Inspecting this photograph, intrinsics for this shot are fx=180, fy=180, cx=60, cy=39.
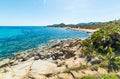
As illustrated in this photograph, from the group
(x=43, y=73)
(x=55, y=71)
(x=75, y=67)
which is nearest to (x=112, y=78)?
(x=75, y=67)

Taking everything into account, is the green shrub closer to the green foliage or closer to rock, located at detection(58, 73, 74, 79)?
the green foliage

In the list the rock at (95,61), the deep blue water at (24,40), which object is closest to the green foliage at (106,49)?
the rock at (95,61)

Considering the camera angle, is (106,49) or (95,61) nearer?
(95,61)

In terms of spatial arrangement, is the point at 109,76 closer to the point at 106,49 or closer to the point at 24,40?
the point at 106,49

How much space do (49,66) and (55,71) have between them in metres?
→ 2.35

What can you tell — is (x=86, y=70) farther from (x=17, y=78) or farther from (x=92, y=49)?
(x=17, y=78)

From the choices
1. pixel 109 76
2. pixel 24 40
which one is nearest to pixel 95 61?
pixel 109 76

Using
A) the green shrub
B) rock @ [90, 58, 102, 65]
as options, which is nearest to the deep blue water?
rock @ [90, 58, 102, 65]

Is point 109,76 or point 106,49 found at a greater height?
point 106,49

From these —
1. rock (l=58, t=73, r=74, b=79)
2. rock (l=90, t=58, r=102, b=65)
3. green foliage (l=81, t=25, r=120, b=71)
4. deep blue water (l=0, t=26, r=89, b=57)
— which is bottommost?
deep blue water (l=0, t=26, r=89, b=57)

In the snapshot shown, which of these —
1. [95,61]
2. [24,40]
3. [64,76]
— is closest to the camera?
[64,76]

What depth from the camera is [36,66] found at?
19219 millimetres

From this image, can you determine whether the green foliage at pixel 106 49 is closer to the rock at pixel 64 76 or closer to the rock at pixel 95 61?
the rock at pixel 95 61

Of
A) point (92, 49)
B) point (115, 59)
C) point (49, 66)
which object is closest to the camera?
point (115, 59)
